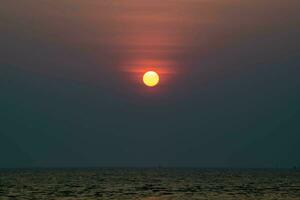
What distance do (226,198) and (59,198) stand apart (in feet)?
83.6

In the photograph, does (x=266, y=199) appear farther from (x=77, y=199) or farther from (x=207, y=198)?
(x=77, y=199)

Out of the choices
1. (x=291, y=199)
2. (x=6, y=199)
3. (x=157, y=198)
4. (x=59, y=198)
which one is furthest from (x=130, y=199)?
(x=291, y=199)

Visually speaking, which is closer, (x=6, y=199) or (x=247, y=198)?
(x=6, y=199)

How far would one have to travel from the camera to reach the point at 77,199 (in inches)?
3654

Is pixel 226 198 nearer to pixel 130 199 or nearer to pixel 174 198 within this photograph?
pixel 174 198

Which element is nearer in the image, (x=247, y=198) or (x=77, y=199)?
(x=77, y=199)

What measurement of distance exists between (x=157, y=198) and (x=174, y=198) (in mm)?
2595

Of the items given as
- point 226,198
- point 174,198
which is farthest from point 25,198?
point 226,198

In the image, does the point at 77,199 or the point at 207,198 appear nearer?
the point at 77,199

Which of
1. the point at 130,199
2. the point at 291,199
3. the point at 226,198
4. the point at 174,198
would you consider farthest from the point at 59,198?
the point at 291,199

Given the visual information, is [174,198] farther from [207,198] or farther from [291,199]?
[291,199]

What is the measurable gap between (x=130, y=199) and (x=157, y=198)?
14.5 feet

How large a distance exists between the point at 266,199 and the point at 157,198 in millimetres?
16645

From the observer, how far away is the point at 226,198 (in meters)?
99.2
